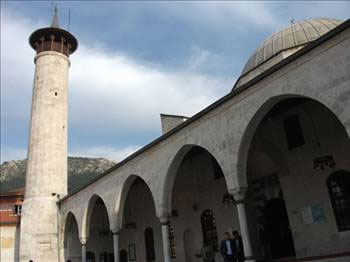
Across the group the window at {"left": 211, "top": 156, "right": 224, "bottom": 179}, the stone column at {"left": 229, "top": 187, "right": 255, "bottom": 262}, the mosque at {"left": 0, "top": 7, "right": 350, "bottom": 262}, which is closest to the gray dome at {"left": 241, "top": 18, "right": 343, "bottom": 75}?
the mosque at {"left": 0, "top": 7, "right": 350, "bottom": 262}

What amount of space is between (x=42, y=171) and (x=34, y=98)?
4725 millimetres

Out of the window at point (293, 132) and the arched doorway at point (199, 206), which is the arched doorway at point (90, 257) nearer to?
the arched doorway at point (199, 206)

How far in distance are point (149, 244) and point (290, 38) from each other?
11.9 meters

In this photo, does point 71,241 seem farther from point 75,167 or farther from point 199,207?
point 75,167

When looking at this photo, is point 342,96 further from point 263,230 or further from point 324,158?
point 263,230

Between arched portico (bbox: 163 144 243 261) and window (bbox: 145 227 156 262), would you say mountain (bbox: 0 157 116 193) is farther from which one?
arched portico (bbox: 163 144 243 261)

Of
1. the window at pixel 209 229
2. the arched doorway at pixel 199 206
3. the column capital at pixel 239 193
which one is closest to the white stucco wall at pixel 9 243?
the arched doorway at pixel 199 206

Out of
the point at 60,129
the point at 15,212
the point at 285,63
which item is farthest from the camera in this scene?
the point at 15,212

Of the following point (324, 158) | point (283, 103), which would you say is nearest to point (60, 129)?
point (283, 103)

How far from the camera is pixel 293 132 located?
11914 mm

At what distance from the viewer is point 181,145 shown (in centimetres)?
1159

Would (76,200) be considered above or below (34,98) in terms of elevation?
below

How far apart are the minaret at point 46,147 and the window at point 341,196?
569 inches

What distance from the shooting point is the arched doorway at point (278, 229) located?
12.6 m
